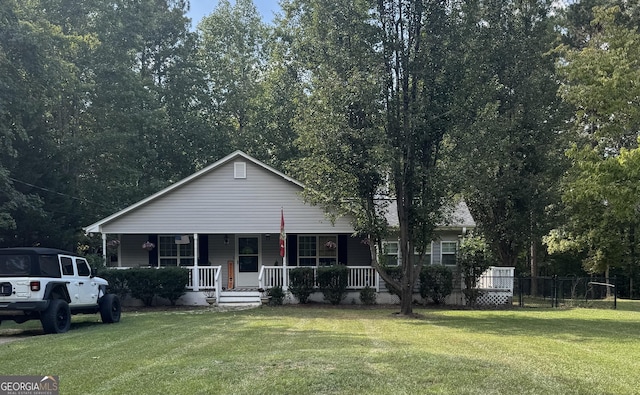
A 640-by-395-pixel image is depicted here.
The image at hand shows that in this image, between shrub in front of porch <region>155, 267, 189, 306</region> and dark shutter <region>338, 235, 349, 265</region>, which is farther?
dark shutter <region>338, 235, 349, 265</region>

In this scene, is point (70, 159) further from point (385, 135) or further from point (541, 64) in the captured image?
point (541, 64)

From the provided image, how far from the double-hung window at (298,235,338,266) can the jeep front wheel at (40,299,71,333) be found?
981cm

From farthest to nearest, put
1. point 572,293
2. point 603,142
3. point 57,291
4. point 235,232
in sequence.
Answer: point 603,142 < point 572,293 < point 235,232 < point 57,291

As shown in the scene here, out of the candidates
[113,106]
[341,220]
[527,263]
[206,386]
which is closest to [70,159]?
[113,106]

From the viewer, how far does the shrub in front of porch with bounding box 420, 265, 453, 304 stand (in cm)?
1842

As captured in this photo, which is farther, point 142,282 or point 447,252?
point 447,252

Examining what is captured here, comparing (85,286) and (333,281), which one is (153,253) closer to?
(333,281)

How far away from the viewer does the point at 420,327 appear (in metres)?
12.5

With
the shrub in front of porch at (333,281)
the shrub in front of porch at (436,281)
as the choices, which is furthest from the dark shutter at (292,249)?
the shrub in front of porch at (436,281)

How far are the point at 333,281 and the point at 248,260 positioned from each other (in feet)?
13.0

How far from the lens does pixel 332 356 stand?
7.70 m

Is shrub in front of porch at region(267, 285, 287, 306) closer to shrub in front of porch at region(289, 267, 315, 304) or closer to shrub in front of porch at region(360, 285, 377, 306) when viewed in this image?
shrub in front of porch at region(289, 267, 315, 304)

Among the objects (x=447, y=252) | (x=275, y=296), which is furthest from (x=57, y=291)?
(x=447, y=252)

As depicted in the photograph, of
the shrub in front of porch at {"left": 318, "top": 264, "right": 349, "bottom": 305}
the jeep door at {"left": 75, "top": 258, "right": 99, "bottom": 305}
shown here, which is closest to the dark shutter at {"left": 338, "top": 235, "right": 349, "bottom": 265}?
the shrub in front of porch at {"left": 318, "top": 264, "right": 349, "bottom": 305}
